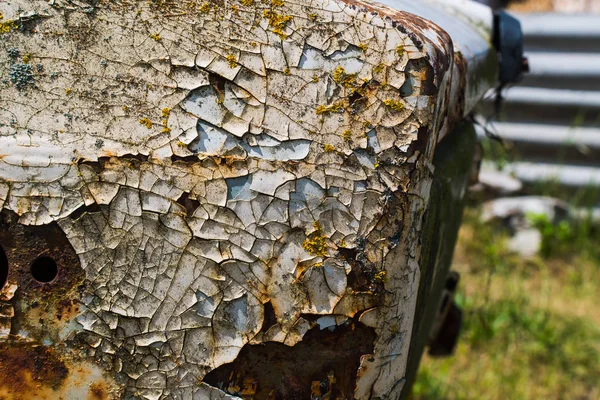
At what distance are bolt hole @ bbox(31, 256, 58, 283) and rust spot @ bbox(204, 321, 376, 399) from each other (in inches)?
11.3

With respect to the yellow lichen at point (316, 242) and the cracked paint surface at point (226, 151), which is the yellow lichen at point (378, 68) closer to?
the cracked paint surface at point (226, 151)

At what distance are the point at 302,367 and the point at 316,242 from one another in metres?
0.20

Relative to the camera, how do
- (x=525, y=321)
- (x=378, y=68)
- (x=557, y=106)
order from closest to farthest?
(x=378, y=68), (x=525, y=321), (x=557, y=106)

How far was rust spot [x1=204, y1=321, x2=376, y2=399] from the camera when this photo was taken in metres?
1.05

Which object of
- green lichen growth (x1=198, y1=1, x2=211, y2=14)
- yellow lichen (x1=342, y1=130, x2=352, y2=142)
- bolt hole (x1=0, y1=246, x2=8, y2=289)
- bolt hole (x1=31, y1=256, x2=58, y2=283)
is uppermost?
green lichen growth (x1=198, y1=1, x2=211, y2=14)

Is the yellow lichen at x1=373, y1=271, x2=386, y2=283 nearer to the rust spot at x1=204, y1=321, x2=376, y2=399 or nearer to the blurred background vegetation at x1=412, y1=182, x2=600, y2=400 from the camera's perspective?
the rust spot at x1=204, y1=321, x2=376, y2=399

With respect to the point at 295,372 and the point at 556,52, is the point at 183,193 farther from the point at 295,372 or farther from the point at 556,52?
the point at 556,52

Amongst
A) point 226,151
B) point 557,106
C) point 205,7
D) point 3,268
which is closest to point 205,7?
point 205,7

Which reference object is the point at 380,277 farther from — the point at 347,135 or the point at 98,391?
the point at 98,391

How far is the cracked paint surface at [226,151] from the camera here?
1007 mm

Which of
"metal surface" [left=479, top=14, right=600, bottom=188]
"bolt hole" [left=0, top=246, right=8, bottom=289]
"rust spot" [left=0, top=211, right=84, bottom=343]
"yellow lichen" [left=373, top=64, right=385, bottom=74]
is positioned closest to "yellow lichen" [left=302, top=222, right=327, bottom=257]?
"yellow lichen" [left=373, top=64, right=385, bottom=74]

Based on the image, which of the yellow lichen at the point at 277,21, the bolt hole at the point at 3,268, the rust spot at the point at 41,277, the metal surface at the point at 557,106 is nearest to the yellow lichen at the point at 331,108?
the yellow lichen at the point at 277,21

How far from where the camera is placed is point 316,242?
3.34 feet

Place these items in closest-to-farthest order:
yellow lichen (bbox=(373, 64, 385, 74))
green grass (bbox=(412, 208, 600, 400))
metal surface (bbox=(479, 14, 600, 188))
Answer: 1. yellow lichen (bbox=(373, 64, 385, 74))
2. green grass (bbox=(412, 208, 600, 400))
3. metal surface (bbox=(479, 14, 600, 188))
